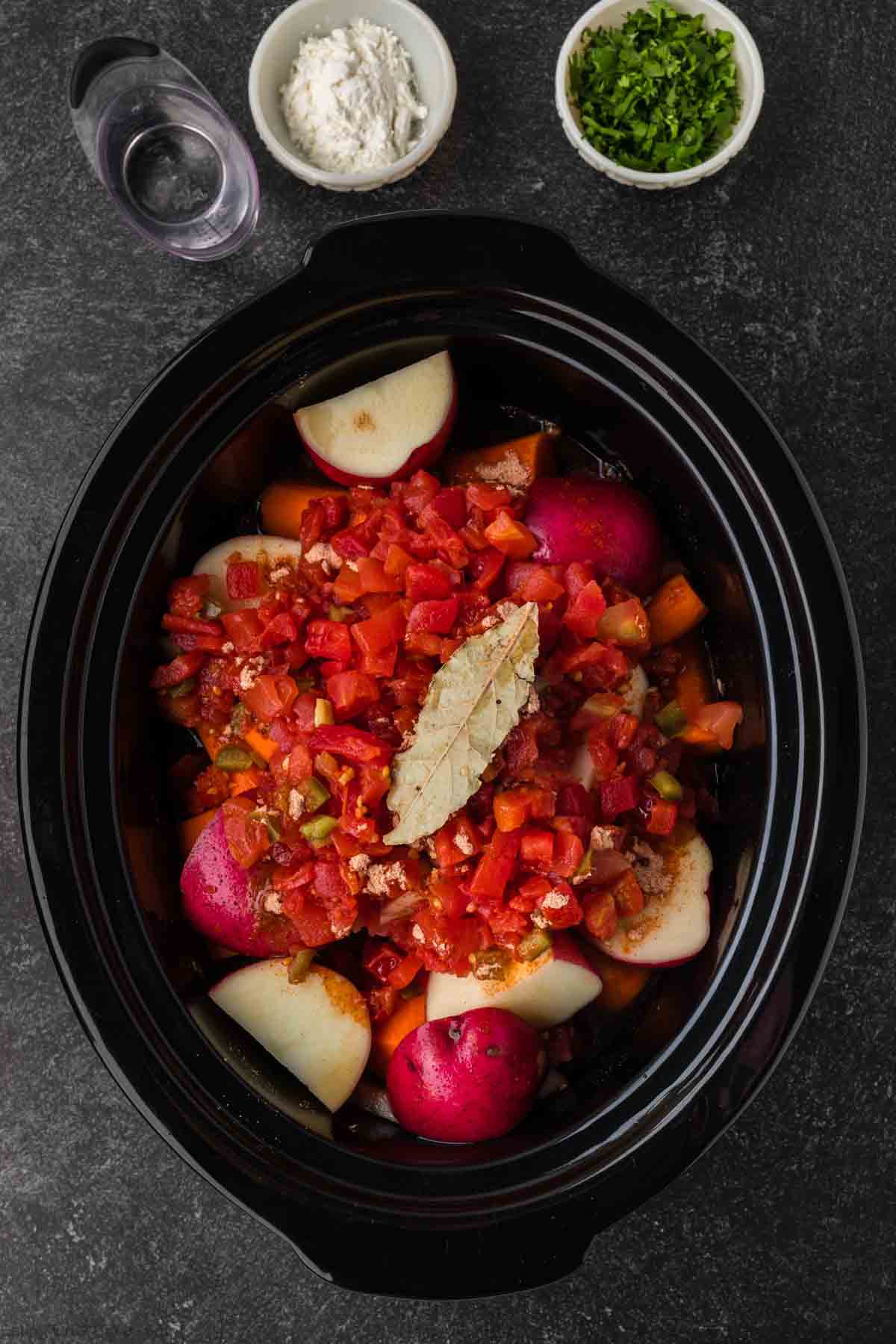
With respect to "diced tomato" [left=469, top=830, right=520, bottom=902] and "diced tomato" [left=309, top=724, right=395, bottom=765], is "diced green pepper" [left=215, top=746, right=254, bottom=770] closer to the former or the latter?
"diced tomato" [left=309, top=724, right=395, bottom=765]

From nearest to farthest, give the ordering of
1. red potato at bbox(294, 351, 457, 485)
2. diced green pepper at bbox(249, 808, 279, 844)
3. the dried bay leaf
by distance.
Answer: the dried bay leaf → diced green pepper at bbox(249, 808, 279, 844) → red potato at bbox(294, 351, 457, 485)

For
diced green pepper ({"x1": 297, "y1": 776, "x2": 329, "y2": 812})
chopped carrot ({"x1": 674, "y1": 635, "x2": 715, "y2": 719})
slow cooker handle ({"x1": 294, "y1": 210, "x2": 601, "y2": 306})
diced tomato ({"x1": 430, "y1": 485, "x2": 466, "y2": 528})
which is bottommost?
diced green pepper ({"x1": 297, "y1": 776, "x2": 329, "y2": 812})

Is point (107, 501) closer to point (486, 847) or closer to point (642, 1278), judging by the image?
point (486, 847)

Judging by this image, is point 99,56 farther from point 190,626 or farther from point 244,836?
point 244,836

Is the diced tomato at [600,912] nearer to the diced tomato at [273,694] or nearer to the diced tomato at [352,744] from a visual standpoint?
the diced tomato at [352,744]

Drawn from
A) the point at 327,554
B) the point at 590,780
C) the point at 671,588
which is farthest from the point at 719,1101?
the point at 327,554

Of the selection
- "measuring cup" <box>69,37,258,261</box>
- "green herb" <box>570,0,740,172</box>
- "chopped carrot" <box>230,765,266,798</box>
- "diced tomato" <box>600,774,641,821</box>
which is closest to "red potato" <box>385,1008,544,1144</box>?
"diced tomato" <box>600,774,641,821</box>

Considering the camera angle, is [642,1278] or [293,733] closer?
[293,733]
